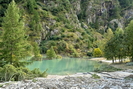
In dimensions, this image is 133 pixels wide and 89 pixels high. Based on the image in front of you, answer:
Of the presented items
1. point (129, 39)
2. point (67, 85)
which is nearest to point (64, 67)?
point (129, 39)

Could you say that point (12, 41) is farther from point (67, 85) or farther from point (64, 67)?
point (64, 67)

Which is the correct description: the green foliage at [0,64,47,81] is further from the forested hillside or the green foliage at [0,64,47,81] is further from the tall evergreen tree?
the forested hillside

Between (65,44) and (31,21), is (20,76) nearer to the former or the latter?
(65,44)

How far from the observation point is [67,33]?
120375 millimetres

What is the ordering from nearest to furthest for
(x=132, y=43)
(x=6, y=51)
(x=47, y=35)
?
(x=6, y=51) < (x=132, y=43) < (x=47, y=35)

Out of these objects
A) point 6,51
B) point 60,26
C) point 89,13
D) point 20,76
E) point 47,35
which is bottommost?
point 20,76

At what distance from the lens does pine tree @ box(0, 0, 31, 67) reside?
75.4ft

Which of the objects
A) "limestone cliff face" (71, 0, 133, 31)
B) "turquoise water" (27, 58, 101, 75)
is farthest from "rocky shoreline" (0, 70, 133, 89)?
"limestone cliff face" (71, 0, 133, 31)

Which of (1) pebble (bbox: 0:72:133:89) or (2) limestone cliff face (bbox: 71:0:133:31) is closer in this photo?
(1) pebble (bbox: 0:72:133:89)

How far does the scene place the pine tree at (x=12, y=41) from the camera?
22969 millimetres

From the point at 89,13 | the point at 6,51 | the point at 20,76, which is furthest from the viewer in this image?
the point at 89,13

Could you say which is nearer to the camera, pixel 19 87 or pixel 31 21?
pixel 19 87

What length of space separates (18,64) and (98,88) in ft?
48.3

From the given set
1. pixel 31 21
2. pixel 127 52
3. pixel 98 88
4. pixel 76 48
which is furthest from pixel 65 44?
pixel 98 88
